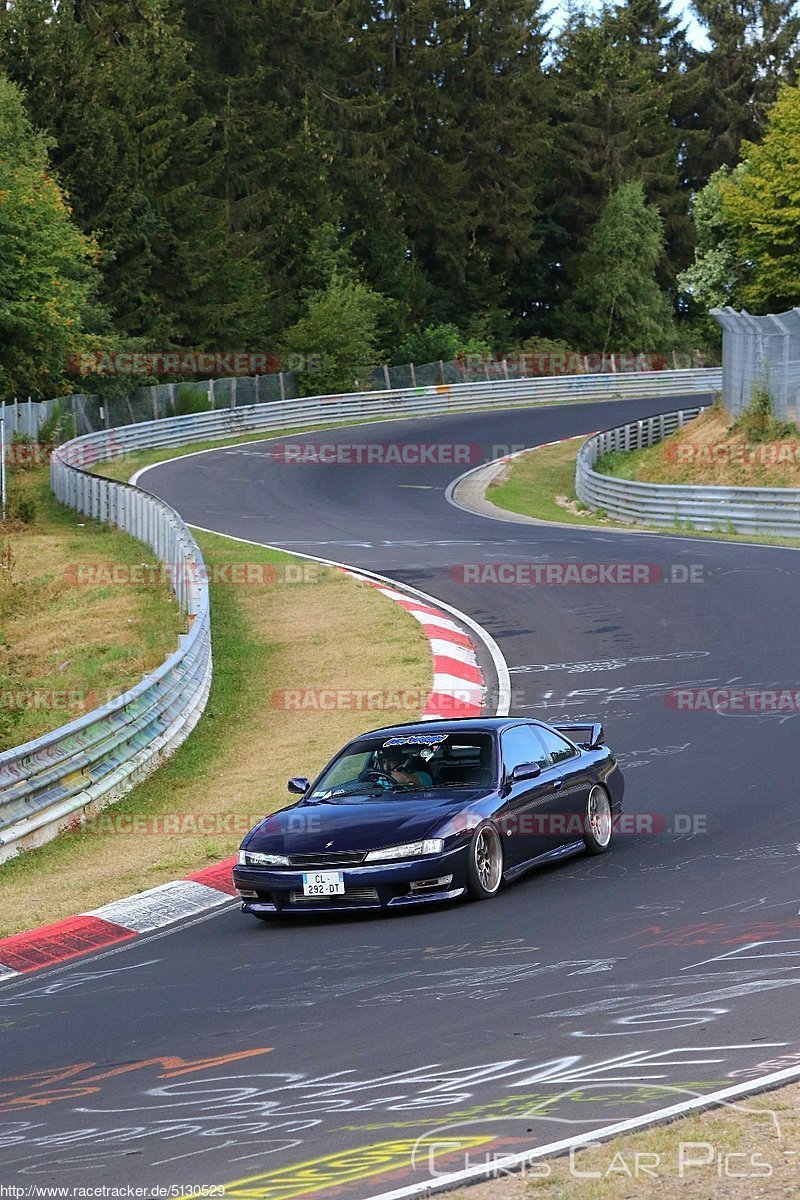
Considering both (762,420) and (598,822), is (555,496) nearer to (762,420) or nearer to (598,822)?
(762,420)

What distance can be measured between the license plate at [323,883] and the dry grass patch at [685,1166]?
15.9 feet

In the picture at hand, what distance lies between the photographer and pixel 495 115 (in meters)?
98.1

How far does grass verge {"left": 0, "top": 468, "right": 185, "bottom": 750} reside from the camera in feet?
65.2

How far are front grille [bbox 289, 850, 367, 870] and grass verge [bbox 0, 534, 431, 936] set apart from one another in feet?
6.66

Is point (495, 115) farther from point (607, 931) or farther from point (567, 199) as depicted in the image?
point (607, 931)

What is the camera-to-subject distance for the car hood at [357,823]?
10.6 metres

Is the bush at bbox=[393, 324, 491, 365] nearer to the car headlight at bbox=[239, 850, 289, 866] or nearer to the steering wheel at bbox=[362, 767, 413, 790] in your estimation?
the steering wheel at bbox=[362, 767, 413, 790]

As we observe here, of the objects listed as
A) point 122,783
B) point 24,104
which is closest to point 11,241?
point 24,104

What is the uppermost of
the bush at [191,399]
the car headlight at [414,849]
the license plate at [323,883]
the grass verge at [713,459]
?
the bush at [191,399]

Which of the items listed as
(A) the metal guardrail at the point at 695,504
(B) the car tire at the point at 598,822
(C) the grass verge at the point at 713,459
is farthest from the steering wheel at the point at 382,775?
(C) the grass verge at the point at 713,459

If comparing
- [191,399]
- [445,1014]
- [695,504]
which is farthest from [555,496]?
[445,1014]

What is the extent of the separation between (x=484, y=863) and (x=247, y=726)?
26.2ft

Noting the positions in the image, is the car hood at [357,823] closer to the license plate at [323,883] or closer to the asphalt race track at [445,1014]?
the license plate at [323,883]

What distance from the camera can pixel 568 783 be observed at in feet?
39.3
